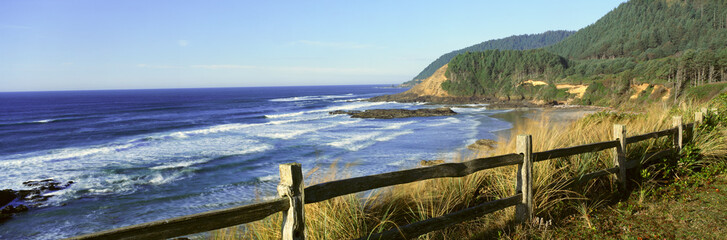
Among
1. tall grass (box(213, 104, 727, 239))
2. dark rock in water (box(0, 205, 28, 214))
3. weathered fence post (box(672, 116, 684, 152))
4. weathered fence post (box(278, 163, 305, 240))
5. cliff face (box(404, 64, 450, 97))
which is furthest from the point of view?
cliff face (box(404, 64, 450, 97))

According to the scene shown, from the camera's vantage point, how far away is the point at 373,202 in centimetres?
477

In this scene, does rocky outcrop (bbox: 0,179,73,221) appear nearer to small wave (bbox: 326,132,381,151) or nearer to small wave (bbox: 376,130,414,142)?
small wave (bbox: 326,132,381,151)

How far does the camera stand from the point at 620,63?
8462 cm

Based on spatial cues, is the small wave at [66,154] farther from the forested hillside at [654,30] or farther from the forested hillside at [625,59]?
the forested hillside at [654,30]

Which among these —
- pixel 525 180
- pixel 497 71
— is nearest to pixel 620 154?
pixel 525 180

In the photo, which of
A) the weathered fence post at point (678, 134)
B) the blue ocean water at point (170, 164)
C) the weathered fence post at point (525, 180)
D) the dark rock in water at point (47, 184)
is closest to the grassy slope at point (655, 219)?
the weathered fence post at point (525, 180)

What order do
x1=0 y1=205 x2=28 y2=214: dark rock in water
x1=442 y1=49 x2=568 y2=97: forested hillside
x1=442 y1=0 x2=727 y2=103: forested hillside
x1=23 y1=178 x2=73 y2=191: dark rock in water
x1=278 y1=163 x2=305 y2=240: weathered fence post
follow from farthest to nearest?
x1=442 y1=49 x2=568 y2=97: forested hillside < x1=442 y1=0 x2=727 y2=103: forested hillside < x1=23 y1=178 x2=73 y2=191: dark rock in water < x1=0 y1=205 x2=28 y2=214: dark rock in water < x1=278 y1=163 x2=305 y2=240: weathered fence post

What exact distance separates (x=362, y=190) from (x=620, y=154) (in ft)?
14.8

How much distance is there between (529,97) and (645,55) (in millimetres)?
40766

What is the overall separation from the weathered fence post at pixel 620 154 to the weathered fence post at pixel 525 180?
2172mm

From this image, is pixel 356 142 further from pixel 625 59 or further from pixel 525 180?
pixel 625 59

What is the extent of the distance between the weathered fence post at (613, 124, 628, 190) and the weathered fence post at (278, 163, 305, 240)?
16.5 feet

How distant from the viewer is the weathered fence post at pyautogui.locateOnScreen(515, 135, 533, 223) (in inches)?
177

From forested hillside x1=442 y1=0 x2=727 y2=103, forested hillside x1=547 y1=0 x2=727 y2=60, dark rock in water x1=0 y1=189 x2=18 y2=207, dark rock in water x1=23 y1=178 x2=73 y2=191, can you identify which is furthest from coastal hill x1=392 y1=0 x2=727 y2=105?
dark rock in water x1=0 y1=189 x2=18 y2=207
